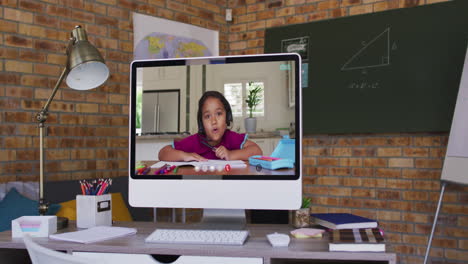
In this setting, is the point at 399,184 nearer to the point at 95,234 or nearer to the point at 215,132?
the point at 215,132

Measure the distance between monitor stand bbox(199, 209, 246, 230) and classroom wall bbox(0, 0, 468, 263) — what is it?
5.09 feet

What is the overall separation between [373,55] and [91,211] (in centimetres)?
252

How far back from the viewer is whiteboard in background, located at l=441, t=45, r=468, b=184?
2635 mm

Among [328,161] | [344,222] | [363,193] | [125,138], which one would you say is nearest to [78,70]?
[344,222]

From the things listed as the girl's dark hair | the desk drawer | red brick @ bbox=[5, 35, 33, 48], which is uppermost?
red brick @ bbox=[5, 35, 33, 48]

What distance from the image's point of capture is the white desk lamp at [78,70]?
1.77 metres

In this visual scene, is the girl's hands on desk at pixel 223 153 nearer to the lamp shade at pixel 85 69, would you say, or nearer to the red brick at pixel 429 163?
the lamp shade at pixel 85 69

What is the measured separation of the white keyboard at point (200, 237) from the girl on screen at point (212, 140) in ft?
0.98

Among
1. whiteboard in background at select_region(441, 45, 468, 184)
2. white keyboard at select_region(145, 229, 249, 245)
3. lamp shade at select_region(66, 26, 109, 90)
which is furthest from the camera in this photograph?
whiteboard in background at select_region(441, 45, 468, 184)

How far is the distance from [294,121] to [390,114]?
1973 mm

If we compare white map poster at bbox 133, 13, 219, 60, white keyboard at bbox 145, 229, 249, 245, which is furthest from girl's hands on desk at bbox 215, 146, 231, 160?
white map poster at bbox 133, 13, 219, 60

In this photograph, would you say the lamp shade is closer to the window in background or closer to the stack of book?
the window in background

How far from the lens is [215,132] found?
174cm

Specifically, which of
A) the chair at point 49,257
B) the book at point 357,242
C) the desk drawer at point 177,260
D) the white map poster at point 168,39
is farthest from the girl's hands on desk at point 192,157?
the white map poster at point 168,39
